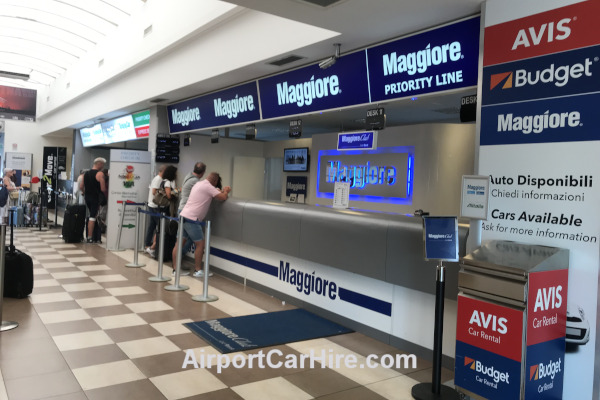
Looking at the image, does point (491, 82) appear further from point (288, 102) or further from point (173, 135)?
point (173, 135)

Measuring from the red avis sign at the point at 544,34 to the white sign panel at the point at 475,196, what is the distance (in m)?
0.87

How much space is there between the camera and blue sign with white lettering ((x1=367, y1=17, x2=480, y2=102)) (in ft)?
12.0

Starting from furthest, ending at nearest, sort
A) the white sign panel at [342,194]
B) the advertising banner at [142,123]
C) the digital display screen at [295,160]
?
the digital display screen at [295,160]
the advertising banner at [142,123]
the white sign panel at [342,194]

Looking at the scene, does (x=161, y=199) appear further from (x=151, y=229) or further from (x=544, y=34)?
(x=544, y=34)

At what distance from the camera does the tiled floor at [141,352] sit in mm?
2943

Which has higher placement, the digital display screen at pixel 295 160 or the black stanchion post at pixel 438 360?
the digital display screen at pixel 295 160

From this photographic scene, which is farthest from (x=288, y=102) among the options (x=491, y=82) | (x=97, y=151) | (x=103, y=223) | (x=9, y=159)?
(x=9, y=159)

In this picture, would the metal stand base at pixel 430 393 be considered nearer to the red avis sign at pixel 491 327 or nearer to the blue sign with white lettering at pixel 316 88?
the red avis sign at pixel 491 327

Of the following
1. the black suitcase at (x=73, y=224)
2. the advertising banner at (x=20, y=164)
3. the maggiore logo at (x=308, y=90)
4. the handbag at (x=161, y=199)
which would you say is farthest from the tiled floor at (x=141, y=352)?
the advertising banner at (x=20, y=164)

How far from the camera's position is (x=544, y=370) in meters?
2.61

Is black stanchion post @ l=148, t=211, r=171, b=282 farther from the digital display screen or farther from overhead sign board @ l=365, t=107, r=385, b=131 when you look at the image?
the digital display screen

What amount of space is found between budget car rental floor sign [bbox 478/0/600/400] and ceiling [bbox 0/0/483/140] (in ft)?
1.95

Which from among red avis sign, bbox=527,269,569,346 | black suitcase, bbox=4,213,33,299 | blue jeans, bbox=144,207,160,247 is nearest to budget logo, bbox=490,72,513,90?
red avis sign, bbox=527,269,569,346

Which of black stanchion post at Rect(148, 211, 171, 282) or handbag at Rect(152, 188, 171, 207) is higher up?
handbag at Rect(152, 188, 171, 207)
